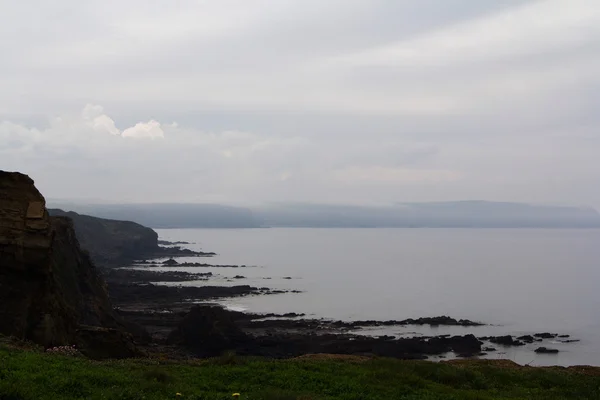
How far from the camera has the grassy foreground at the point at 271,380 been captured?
492 inches

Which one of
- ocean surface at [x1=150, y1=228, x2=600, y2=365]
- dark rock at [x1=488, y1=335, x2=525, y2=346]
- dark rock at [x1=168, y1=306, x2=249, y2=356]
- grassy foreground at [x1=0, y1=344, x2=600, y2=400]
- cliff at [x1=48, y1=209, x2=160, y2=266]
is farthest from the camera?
cliff at [x1=48, y1=209, x2=160, y2=266]

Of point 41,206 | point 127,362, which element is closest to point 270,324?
point 41,206

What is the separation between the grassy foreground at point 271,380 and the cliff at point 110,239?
110847 millimetres

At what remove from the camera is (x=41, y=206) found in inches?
1003

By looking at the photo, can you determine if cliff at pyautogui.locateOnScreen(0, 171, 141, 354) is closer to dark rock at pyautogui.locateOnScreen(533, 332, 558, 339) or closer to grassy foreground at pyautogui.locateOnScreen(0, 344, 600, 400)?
grassy foreground at pyautogui.locateOnScreen(0, 344, 600, 400)

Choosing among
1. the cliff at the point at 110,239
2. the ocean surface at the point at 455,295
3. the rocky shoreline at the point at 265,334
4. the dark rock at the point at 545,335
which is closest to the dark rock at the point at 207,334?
the rocky shoreline at the point at 265,334

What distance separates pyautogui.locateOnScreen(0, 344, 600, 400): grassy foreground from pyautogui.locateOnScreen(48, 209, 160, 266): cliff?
11085cm

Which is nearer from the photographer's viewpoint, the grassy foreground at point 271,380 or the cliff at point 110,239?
the grassy foreground at point 271,380

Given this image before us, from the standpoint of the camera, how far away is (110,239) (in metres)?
140

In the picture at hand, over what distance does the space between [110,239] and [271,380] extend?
133 m

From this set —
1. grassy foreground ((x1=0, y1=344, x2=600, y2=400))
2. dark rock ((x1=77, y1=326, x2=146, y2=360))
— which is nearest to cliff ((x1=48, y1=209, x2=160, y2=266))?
dark rock ((x1=77, y1=326, x2=146, y2=360))

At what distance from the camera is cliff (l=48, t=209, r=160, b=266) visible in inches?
5044

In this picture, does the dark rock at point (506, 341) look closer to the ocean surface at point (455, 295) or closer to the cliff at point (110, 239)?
the ocean surface at point (455, 295)

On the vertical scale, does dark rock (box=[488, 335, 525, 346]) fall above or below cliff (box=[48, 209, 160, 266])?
below
